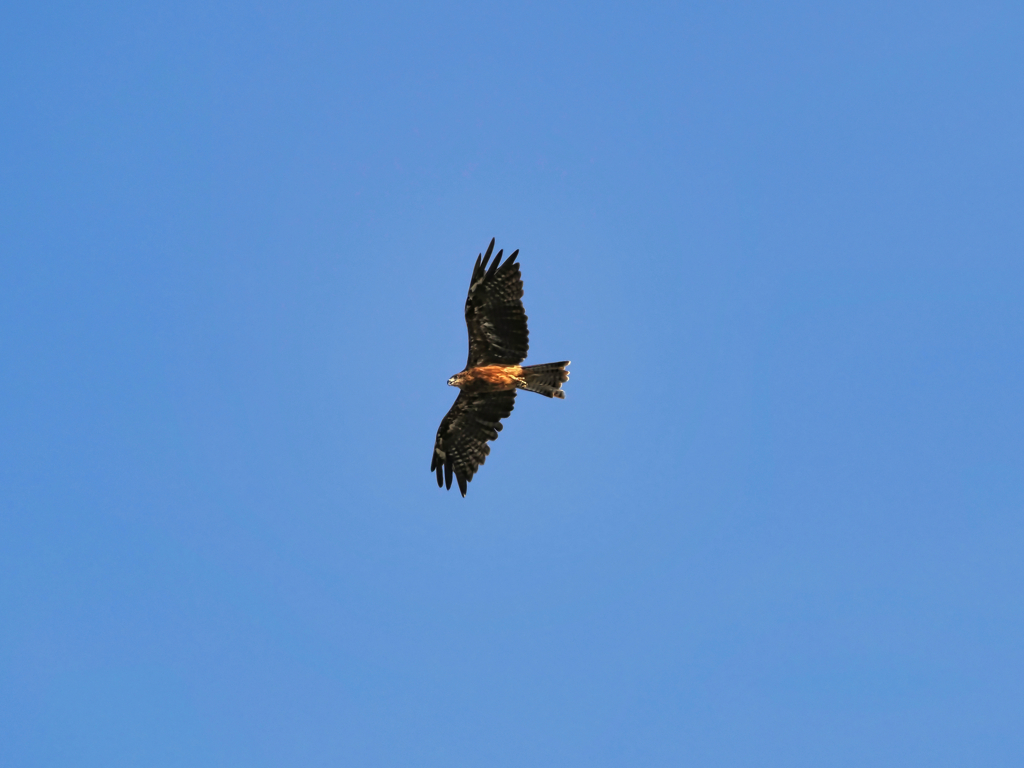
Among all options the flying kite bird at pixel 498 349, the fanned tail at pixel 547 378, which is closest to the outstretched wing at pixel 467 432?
the flying kite bird at pixel 498 349

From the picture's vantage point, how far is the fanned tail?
2077cm

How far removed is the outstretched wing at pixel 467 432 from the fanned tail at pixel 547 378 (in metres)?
0.82

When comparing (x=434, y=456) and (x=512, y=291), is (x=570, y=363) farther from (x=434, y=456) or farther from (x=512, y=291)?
(x=434, y=456)

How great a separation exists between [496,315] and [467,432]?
3230 millimetres

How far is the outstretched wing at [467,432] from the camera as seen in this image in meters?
22.2

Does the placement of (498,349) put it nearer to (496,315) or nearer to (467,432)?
(496,315)

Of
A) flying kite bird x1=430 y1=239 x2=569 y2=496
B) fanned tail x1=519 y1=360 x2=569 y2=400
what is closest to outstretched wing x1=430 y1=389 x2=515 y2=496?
flying kite bird x1=430 y1=239 x2=569 y2=496

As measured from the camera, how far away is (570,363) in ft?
68.2

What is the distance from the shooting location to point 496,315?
21203 mm

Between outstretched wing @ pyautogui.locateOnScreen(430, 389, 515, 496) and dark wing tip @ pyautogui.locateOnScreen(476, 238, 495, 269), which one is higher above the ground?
dark wing tip @ pyautogui.locateOnScreen(476, 238, 495, 269)

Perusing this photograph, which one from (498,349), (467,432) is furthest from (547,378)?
(467,432)

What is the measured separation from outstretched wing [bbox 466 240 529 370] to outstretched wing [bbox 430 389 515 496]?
0.96m

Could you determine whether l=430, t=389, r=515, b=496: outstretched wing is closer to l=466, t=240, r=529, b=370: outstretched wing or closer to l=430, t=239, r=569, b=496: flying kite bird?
l=430, t=239, r=569, b=496: flying kite bird

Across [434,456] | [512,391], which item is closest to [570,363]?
[512,391]
